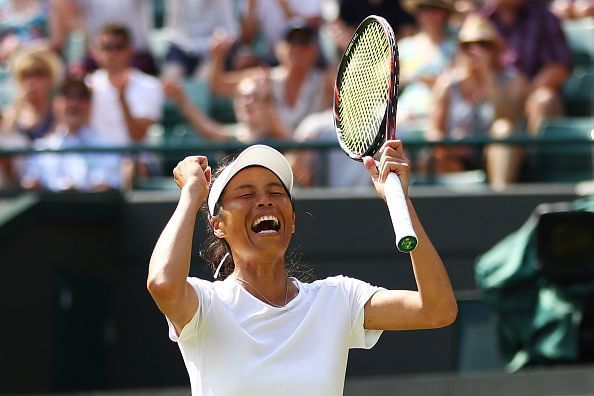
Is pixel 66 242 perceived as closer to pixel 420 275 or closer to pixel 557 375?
pixel 557 375

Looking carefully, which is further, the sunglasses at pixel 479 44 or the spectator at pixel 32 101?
Answer: the spectator at pixel 32 101

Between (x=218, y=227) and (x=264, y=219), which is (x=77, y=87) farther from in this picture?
(x=264, y=219)

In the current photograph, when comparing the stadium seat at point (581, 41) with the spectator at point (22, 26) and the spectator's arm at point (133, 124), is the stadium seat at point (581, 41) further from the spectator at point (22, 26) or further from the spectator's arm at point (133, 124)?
the spectator at point (22, 26)

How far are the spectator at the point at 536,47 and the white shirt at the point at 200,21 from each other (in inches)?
63.3

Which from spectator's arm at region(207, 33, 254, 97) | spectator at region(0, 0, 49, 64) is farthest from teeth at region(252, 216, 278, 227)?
spectator at region(0, 0, 49, 64)

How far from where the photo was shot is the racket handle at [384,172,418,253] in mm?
2832

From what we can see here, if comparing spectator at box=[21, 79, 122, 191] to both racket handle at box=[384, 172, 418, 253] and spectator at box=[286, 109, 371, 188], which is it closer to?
spectator at box=[286, 109, 371, 188]

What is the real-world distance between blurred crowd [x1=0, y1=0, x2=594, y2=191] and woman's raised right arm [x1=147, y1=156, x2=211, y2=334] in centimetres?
405

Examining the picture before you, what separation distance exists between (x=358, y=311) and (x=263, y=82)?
4.44m

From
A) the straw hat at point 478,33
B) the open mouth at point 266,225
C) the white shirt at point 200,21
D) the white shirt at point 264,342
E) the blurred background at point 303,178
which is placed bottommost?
the blurred background at point 303,178

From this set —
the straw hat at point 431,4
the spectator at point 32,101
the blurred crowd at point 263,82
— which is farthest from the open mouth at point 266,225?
the straw hat at point 431,4

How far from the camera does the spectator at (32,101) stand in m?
7.91

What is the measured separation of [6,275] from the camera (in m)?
7.19

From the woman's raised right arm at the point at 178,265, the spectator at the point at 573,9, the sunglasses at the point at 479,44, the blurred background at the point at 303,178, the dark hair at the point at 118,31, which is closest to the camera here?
the woman's raised right arm at the point at 178,265
